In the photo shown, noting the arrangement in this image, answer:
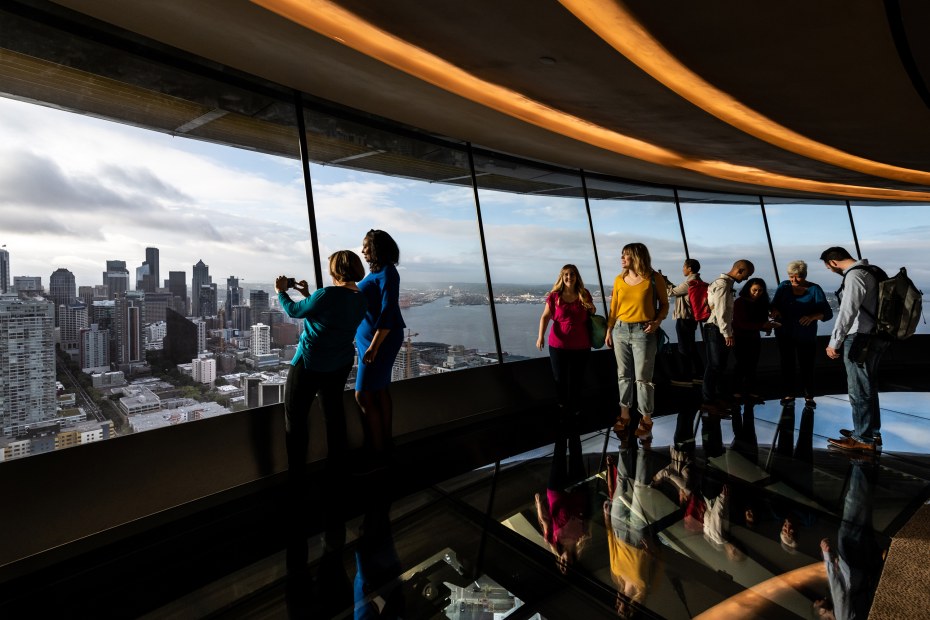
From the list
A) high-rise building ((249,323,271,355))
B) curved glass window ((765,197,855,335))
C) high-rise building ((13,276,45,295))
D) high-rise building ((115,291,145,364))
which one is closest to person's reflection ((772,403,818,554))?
high-rise building ((249,323,271,355))

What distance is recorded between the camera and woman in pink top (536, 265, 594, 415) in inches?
179

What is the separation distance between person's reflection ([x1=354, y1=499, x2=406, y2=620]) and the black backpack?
13.0ft

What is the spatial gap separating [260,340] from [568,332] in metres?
2.58

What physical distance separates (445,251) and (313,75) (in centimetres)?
224

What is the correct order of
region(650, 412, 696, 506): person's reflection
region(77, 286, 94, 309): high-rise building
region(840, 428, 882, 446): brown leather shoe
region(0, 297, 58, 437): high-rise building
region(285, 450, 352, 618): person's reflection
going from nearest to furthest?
region(285, 450, 352, 618): person's reflection → region(0, 297, 58, 437): high-rise building → region(77, 286, 94, 309): high-rise building → region(650, 412, 696, 506): person's reflection → region(840, 428, 882, 446): brown leather shoe

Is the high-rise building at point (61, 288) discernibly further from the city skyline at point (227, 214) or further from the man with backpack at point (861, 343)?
the man with backpack at point (861, 343)

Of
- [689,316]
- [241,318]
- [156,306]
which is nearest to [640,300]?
[689,316]

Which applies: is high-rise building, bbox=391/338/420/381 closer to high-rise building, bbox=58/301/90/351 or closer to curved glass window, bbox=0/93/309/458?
curved glass window, bbox=0/93/309/458

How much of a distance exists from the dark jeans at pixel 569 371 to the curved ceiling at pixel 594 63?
2.06m

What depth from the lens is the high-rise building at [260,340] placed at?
3.70 metres

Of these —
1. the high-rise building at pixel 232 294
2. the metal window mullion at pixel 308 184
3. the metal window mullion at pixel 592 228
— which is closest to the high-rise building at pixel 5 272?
the high-rise building at pixel 232 294

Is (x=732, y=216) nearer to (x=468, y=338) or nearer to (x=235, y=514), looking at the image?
(x=468, y=338)

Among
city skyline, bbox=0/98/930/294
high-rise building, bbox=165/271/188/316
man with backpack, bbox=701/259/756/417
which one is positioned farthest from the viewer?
man with backpack, bbox=701/259/756/417

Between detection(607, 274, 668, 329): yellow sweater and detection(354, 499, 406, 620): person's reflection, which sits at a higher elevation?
detection(607, 274, 668, 329): yellow sweater
